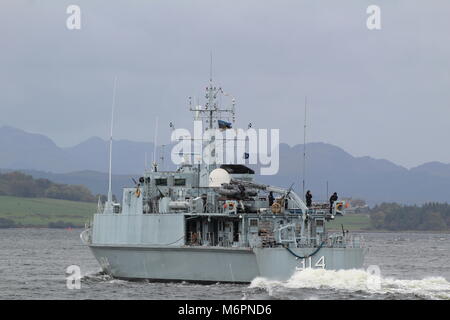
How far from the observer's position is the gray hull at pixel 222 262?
131 ft

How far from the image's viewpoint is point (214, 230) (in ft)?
144

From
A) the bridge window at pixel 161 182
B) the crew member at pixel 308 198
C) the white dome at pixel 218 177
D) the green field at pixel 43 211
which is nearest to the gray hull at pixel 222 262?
the bridge window at pixel 161 182

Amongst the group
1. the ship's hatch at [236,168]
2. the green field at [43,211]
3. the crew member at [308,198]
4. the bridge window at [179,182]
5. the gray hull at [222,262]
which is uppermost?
the green field at [43,211]

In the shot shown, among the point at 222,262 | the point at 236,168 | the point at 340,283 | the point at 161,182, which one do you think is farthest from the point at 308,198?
the point at 161,182

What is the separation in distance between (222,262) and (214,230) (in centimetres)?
288

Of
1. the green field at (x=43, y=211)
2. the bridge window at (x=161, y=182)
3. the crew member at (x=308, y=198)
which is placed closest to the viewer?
the crew member at (x=308, y=198)

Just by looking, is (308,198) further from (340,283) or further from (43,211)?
(43,211)

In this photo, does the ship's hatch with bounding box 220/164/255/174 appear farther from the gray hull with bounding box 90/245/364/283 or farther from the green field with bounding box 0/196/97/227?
the green field with bounding box 0/196/97/227

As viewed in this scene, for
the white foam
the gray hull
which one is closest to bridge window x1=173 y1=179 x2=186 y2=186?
the gray hull

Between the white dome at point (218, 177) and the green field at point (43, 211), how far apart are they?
420ft

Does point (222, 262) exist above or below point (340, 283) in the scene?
above

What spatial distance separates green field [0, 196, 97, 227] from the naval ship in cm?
12567

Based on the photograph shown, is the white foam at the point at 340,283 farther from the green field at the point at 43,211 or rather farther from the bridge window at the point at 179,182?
the green field at the point at 43,211

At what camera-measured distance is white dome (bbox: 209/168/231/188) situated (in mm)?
44094
